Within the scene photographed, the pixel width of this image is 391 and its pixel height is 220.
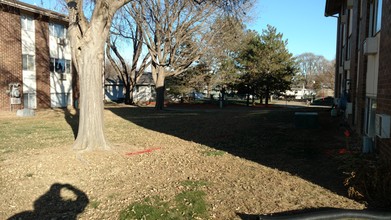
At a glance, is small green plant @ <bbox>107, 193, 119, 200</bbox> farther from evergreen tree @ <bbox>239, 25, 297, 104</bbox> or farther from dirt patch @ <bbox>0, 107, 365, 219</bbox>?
evergreen tree @ <bbox>239, 25, 297, 104</bbox>

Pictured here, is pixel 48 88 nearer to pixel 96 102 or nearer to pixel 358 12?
pixel 96 102

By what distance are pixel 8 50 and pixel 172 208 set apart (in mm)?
23137

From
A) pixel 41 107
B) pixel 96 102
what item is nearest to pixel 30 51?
pixel 41 107

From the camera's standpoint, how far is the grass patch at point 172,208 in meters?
Result: 4.39

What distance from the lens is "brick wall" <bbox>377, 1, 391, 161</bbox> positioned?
590cm

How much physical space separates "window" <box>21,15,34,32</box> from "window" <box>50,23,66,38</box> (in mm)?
2034

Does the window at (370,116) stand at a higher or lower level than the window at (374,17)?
lower

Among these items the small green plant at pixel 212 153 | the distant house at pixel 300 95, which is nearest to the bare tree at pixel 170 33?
the small green plant at pixel 212 153

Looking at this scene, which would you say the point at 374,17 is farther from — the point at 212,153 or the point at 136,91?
the point at 136,91

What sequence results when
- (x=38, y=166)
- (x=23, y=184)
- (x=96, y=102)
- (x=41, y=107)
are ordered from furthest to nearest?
(x=41, y=107) → (x=96, y=102) → (x=38, y=166) → (x=23, y=184)

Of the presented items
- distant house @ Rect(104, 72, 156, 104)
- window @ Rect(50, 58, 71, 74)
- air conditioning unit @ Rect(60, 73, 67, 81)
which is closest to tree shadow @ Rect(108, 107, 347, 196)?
window @ Rect(50, 58, 71, 74)

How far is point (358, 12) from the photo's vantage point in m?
11.6

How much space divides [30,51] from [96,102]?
20.0 metres

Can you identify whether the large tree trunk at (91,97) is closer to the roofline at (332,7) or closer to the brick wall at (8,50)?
the roofline at (332,7)
